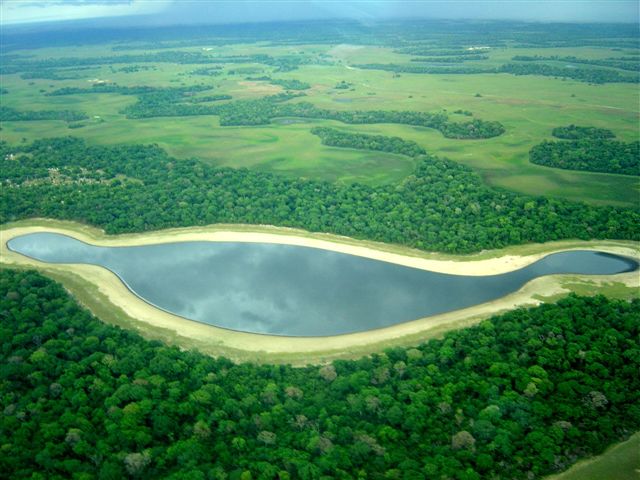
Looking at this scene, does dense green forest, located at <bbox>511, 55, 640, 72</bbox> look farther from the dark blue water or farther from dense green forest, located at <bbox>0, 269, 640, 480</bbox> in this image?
dense green forest, located at <bbox>0, 269, 640, 480</bbox>

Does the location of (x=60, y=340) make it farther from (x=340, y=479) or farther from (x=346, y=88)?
(x=346, y=88)

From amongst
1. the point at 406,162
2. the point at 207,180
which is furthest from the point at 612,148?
the point at 207,180

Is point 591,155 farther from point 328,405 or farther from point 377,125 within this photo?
point 328,405

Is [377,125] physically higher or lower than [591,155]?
higher

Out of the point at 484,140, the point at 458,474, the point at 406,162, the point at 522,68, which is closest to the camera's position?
the point at 458,474

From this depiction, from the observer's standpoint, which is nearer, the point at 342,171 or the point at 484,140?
the point at 342,171

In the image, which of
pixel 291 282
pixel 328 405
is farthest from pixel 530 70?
pixel 328 405

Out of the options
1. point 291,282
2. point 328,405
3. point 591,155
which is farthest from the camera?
point 591,155
